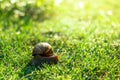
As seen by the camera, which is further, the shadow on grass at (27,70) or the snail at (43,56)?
the snail at (43,56)

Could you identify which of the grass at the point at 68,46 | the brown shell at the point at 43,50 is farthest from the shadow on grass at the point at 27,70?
the brown shell at the point at 43,50

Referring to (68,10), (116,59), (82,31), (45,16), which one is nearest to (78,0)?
(68,10)

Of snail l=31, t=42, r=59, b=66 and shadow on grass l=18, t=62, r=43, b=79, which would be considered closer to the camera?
shadow on grass l=18, t=62, r=43, b=79

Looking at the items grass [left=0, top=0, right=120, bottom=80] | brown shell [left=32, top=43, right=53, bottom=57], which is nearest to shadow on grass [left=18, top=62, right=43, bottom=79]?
grass [left=0, top=0, right=120, bottom=80]

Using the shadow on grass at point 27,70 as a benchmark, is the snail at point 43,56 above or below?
above

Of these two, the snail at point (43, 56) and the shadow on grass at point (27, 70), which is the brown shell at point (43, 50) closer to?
the snail at point (43, 56)

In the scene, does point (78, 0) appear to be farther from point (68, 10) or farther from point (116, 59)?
point (116, 59)

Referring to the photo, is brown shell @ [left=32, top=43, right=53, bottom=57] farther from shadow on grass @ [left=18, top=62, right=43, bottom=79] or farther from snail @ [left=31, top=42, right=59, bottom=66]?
shadow on grass @ [left=18, top=62, right=43, bottom=79]

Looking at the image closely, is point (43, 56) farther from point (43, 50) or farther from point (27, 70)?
point (27, 70)
